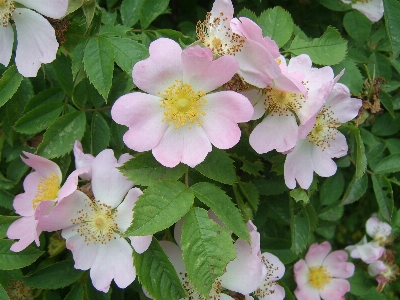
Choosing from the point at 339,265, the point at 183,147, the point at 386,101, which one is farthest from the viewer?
the point at 339,265

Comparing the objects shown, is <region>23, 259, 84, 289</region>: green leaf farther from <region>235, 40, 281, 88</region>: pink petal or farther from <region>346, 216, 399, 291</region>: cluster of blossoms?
<region>346, 216, 399, 291</region>: cluster of blossoms

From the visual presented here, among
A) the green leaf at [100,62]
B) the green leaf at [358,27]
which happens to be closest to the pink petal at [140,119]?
the green leaf at [100,62]

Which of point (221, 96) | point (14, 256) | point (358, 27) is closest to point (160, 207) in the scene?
point (221, 96)

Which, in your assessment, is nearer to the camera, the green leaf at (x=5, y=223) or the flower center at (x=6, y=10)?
the flower center at (x=6, y=10)

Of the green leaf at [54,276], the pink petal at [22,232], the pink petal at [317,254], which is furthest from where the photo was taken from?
the pink petal at [317,254]

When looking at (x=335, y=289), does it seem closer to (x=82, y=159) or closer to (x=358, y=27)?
(x=358, y=27)

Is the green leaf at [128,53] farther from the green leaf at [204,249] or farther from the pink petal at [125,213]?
the green leaf at [204,249]
